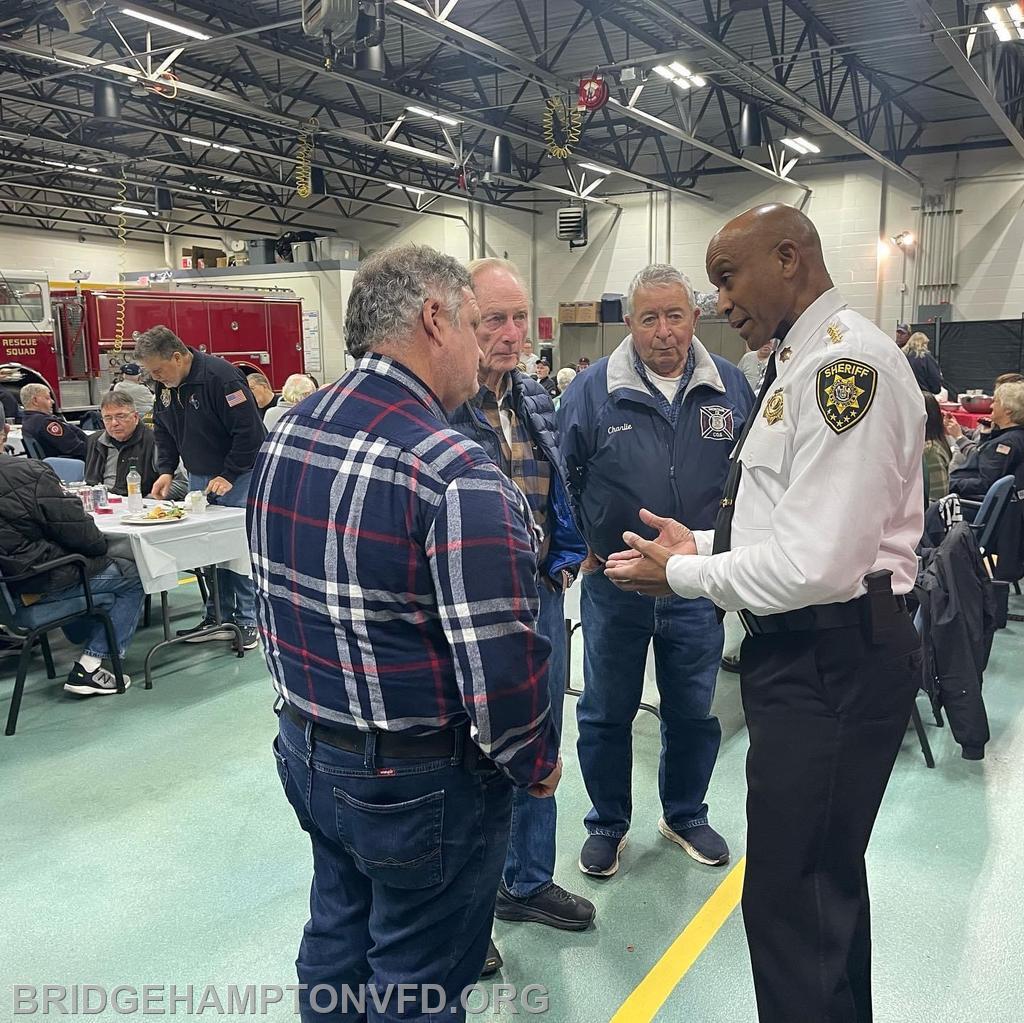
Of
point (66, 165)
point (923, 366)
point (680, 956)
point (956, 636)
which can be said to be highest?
point (66, 165)

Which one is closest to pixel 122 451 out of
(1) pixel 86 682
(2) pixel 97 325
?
(1) pixel 86 682

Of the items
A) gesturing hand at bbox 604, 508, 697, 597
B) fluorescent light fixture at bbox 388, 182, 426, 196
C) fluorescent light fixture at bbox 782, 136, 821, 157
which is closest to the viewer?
gesturing hand at bbox 604, 508, 697, 597

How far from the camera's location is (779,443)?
1553mm

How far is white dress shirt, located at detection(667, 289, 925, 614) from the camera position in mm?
1429

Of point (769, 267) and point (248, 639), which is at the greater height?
point (769, 267)

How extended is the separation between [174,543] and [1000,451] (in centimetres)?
440

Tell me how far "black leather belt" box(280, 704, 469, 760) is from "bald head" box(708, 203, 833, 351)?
2.99 feet

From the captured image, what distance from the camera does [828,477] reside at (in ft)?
4.71

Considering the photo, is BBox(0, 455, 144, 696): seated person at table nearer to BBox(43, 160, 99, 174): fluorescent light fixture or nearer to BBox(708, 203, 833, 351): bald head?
BBox(708, 203, 833, 351): bald head

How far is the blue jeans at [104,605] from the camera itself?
411 cm

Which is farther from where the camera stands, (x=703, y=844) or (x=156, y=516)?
(x=156, y=516)

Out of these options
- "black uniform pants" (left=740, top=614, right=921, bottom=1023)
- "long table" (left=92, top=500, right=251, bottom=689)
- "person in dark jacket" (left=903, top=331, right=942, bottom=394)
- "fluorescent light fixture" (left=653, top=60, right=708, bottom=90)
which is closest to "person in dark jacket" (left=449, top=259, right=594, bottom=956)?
"black uniform pants" (left=740, top=614, right=921, bottom=1023)

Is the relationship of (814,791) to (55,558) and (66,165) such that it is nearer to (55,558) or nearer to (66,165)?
(55,558)

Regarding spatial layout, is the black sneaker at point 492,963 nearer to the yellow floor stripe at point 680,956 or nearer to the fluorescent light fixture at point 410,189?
the yellow floor stripe at point 680,956
